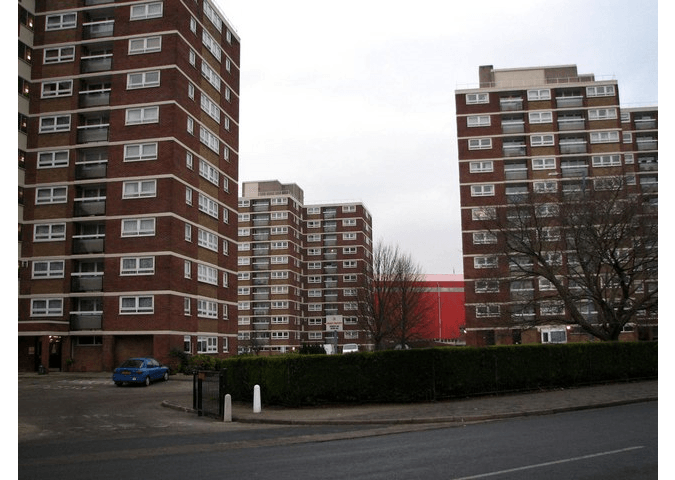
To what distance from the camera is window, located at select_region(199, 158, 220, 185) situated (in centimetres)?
4934

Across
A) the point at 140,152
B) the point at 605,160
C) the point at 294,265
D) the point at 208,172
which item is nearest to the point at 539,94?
the point at 605,160

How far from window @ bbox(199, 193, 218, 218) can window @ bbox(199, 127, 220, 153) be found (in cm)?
435

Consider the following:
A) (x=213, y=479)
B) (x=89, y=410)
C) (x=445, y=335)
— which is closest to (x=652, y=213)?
(x=89, y=410)

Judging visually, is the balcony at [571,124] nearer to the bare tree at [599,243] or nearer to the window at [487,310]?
the window at [487,310]

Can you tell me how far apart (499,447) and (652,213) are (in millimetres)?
25063

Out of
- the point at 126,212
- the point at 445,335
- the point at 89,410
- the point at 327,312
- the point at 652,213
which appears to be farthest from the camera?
the point at 327,312

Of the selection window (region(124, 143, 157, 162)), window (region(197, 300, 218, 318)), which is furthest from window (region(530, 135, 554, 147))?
window (region(124, 143, 157, 162))

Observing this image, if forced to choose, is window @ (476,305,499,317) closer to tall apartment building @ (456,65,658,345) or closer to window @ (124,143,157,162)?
tall apartment building @ (456,65,658,345)

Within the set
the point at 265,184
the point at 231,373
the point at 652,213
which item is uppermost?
the point at 265,184

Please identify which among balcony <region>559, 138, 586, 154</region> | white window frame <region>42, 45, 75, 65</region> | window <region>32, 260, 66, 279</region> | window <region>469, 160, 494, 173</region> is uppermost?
white window frame <region>42, 45, 75, 65</region>

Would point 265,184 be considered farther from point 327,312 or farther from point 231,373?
point 231,373

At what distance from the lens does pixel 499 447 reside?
10.8 metres

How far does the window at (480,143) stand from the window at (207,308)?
127ft

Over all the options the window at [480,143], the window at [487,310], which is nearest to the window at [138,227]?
the window at [487,310]
